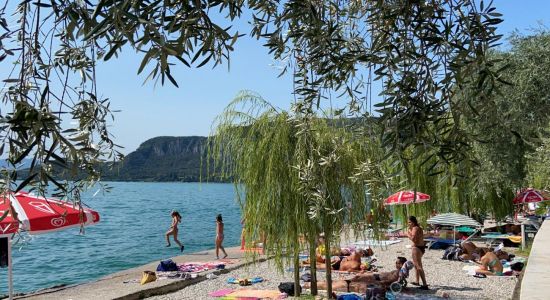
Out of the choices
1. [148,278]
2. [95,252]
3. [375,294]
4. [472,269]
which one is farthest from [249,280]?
[95,252]

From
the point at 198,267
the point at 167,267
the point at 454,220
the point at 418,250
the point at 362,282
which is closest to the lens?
the point at 362,282

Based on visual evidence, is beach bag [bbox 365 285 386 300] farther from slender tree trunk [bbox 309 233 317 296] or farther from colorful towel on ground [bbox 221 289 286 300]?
colorful towel on ground [bbox 221 289 286 300]

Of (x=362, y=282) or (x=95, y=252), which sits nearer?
(x=362, y=282)

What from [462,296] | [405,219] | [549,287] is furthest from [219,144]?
[405,219]

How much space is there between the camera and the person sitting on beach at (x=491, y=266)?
14961 mm

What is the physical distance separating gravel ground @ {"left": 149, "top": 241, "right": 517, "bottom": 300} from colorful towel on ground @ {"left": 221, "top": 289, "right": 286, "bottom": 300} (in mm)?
505

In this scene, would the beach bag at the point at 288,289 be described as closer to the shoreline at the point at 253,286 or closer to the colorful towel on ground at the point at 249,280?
the shoreline at the point at 253,286

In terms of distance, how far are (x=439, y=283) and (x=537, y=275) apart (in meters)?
7.92

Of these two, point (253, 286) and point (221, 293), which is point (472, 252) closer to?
point (253, 286)

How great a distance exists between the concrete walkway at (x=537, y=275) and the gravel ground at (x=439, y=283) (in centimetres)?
329

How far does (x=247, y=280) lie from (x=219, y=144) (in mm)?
4208

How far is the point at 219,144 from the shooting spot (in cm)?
1184

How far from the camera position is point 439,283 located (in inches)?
565

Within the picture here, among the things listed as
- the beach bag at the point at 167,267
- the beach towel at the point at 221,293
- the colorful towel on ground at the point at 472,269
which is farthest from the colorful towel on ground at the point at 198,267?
the colorful towel on ground at the point at 472,269
